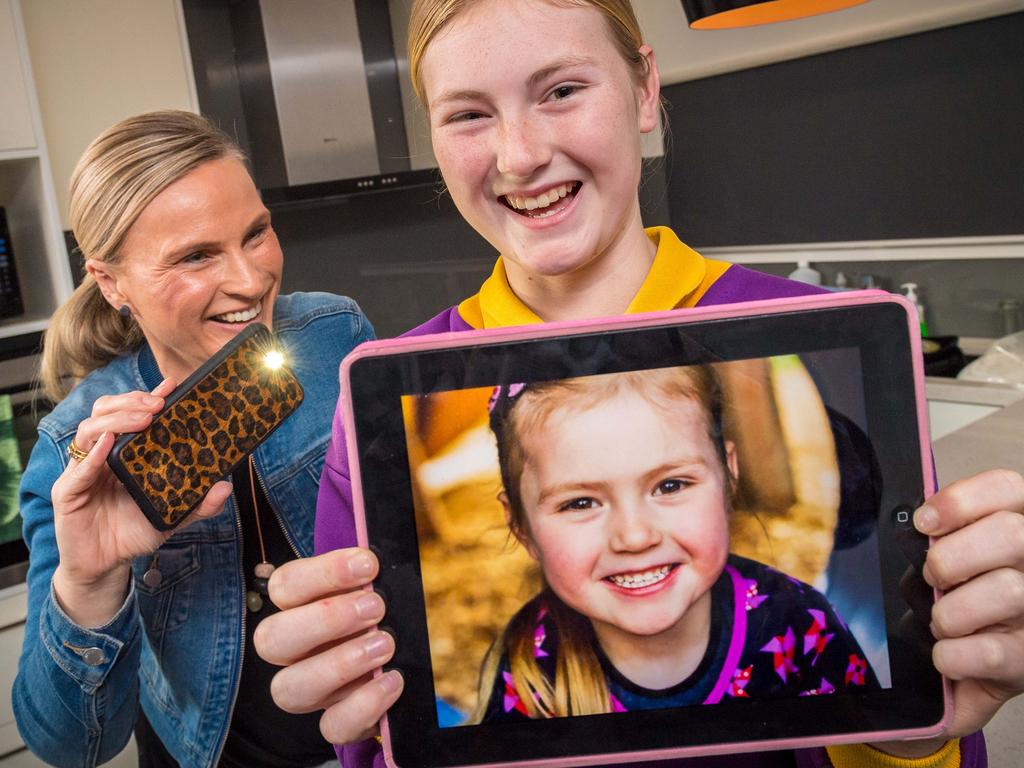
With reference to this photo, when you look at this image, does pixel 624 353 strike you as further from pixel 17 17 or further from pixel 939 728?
pixel 17 17

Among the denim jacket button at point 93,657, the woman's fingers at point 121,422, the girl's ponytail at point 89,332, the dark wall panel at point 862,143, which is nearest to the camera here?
the woman's fingers at point 121,422

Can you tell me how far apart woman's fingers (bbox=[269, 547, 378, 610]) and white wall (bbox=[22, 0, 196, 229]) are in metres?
1.84

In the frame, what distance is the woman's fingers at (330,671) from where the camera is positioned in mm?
583

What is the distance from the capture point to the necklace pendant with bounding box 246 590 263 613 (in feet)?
3.70

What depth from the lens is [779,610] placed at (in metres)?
0.58

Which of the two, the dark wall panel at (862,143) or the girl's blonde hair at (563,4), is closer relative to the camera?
the girl's blonde hair at (563,4)

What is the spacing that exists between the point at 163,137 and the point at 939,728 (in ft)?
3.21

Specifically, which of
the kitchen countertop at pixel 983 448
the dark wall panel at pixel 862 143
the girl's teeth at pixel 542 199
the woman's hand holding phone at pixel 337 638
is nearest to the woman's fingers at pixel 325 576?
the woman's hand holding phone at pixel 337 638

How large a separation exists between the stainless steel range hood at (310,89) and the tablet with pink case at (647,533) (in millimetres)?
2020

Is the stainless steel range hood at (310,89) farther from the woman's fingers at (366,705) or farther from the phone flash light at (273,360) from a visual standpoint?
the woman's fingers at (366,705)

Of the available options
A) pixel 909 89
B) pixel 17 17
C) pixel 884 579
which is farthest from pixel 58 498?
pixel 909 89

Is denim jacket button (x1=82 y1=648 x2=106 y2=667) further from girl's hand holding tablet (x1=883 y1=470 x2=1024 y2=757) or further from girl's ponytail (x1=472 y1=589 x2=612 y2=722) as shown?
girl's hand holding tablet (x1=883 y1=470 x2=1024 y2=757)

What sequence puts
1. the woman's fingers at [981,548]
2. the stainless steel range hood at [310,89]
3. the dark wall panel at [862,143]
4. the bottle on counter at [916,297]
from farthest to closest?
1. the bottle on counter at [916,297]
2. the stainless steel range hood at [310,89]
3. the dark wall panel at [862,143]
4. the woman's fingers at [981,548]

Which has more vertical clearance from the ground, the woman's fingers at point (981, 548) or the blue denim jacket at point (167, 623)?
the woman's fingers at point (981, 548)
